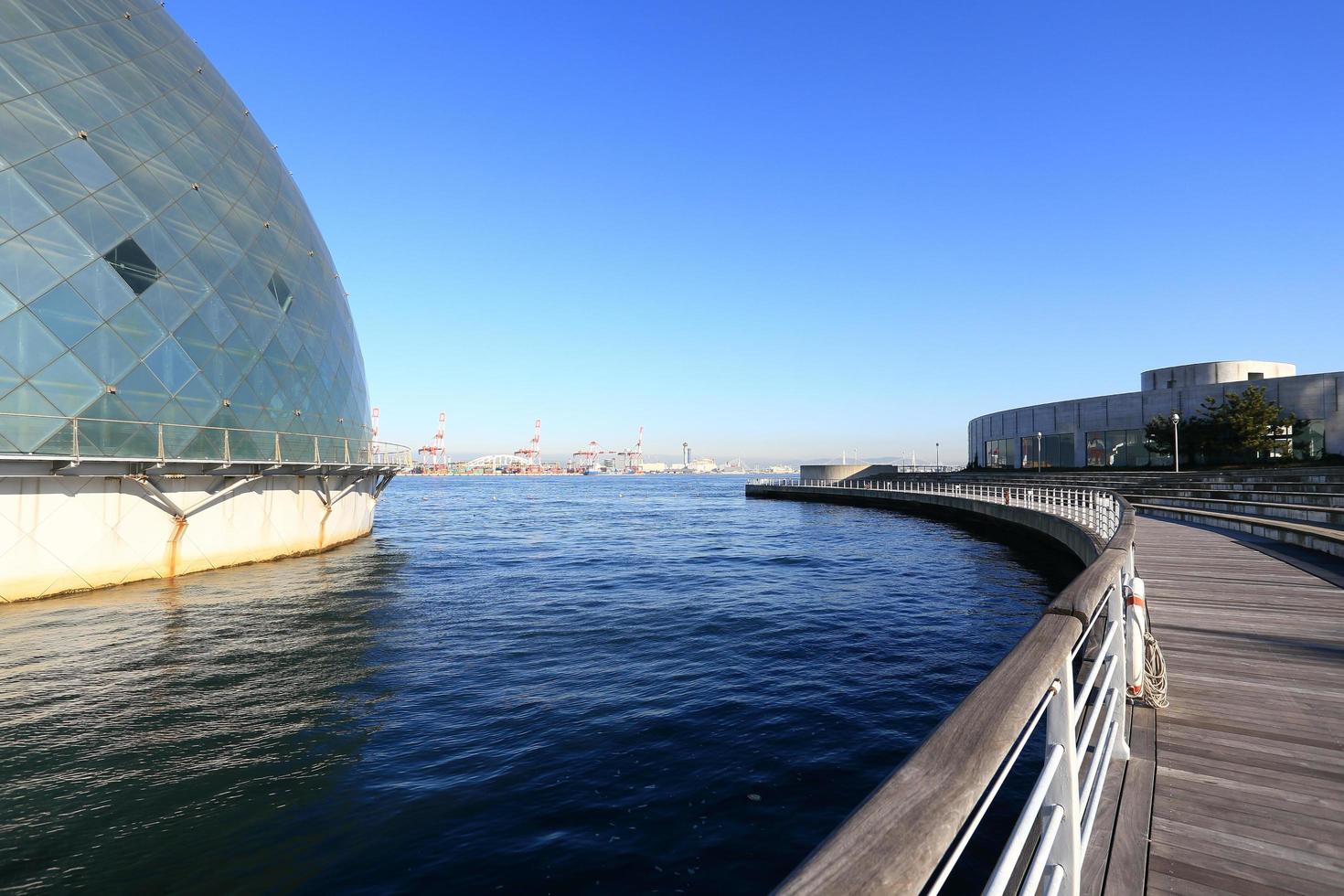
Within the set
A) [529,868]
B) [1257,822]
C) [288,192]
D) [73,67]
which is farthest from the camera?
[288,192]

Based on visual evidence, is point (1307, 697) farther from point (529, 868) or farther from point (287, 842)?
point (287, 842)

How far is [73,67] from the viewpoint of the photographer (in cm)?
1903

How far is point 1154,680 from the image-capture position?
5441 mm

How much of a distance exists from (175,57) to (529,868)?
101 ft

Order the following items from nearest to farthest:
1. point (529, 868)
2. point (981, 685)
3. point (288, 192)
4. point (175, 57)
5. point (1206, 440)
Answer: point (981, 685) → point (529, 868) → point (175, 57) → point (288, 192) → point (1206, 440)

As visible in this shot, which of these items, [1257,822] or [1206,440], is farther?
[1206,440]

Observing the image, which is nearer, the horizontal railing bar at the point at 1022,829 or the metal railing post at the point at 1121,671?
the horizontal railing bar at the point at 1022,829

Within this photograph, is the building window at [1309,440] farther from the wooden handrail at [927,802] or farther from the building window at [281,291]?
the building window at [281,291]

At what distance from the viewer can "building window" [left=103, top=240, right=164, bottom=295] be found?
18.4m

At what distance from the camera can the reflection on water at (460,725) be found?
20.3 ft

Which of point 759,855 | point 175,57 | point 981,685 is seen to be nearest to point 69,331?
point 175,57

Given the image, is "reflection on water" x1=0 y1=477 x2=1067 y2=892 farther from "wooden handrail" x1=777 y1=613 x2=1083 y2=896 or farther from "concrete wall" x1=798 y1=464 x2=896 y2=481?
"concrete wall" x1=798 y1=464 x2=896 y2=481

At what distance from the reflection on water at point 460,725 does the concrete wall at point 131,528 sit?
1.07 metres

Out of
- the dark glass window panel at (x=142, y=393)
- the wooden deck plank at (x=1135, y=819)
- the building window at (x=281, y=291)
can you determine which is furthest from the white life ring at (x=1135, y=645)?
the building window at (x=281, y=291)
